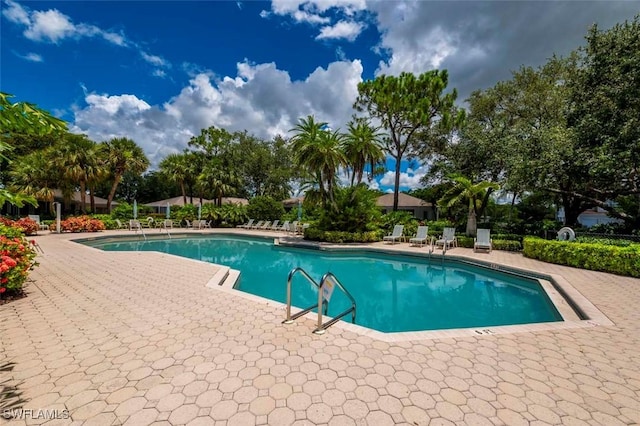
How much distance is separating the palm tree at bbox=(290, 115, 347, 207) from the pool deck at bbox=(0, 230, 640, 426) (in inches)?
455

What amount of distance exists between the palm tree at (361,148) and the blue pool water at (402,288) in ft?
19.8

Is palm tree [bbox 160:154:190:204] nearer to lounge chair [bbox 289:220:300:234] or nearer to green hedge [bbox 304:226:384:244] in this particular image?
lounge chair [bbox 289:220:300:234]

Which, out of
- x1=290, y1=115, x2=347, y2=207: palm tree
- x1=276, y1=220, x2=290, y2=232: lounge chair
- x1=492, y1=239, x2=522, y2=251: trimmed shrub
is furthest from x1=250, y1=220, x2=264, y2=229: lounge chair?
x1=492, y1=239, x2=522, y2=251: trimmed shrub

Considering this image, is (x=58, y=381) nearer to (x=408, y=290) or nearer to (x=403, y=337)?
(x=403, y=337)

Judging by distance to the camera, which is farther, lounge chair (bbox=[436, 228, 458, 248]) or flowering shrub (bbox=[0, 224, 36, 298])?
lounge chair (bbox=[436, 228, 458, 248])

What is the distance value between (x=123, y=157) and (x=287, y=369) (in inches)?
1068

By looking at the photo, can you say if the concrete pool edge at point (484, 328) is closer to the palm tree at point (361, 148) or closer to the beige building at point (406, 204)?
the palm tree at point (361, 148)

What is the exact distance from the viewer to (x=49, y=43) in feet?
34.0

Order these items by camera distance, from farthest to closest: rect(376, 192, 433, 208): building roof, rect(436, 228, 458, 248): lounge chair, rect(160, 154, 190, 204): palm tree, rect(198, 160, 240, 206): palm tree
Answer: rect(376, 192, 433, 208): building roof, rect(160, 154, 190, 204): palm tree, rect(198, 160, 240, 206): palm tree, rect(436, 228, 458, 248): lounge chair

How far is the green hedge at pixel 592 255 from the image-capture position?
8.20 metres

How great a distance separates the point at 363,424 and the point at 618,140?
14.9 meters

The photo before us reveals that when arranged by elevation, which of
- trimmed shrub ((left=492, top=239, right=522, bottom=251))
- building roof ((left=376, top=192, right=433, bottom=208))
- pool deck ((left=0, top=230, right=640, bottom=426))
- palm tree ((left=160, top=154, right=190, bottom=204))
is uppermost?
palm tree ((left=160, top=154, right=190, bottom=204))

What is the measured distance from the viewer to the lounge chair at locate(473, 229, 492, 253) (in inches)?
506

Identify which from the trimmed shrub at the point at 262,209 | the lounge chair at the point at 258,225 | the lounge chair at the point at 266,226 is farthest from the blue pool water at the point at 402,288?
the trimmed shrub at the point at 262,209
